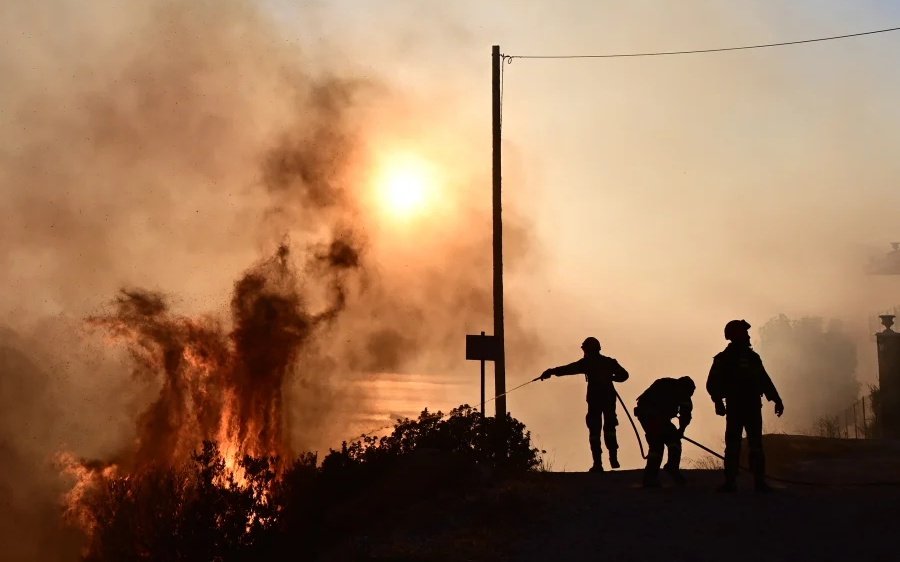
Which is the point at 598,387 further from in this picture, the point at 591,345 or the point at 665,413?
the point at 665,413

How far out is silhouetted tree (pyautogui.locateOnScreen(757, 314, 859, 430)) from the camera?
12656cm

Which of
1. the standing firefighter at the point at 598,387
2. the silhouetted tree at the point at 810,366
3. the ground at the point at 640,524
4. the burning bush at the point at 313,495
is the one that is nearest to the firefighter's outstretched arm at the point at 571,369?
the standing firefighter at the point at 598,387

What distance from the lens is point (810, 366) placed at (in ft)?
450

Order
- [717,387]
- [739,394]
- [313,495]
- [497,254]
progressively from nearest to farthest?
[739,394]
[717,387]
[313,495]
[497,254]

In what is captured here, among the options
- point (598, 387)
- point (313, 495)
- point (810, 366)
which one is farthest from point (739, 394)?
point (810, 366)

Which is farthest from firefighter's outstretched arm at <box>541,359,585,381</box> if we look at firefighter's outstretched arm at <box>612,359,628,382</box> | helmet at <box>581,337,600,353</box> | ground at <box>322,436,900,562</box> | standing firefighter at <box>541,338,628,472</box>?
ground at <box>322,436,900,562</box>

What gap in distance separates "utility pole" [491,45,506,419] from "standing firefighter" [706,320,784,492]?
20.8ft

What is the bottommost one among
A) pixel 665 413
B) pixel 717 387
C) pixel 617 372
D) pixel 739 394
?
pixel 665 413

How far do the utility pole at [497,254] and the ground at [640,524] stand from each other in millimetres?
5942

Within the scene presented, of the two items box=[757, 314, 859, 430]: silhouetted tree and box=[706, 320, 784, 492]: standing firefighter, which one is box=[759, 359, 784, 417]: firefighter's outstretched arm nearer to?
box=[706, 320, 784, 492]: standing firefighter

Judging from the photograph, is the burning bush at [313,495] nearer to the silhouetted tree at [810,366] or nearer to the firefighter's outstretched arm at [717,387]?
the firefighter's outstretched arm at [717,387]

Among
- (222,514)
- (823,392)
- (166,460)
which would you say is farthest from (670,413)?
(823,392)

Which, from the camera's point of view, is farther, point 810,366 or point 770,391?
point 810,366

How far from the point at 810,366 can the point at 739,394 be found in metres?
134
